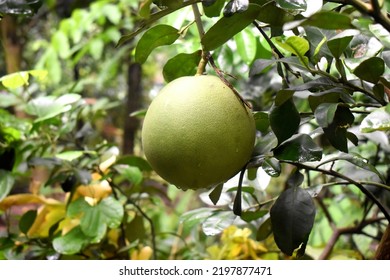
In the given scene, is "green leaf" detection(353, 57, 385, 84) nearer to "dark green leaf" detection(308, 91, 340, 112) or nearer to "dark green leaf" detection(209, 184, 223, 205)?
"dark green leaf" detection(308, 91, 340, 112)

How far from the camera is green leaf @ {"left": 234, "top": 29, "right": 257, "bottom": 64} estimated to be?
0.91 meters

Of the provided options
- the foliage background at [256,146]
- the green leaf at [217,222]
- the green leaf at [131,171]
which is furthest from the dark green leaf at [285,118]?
the green leaf at [131,171]

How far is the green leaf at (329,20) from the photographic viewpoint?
0.38m

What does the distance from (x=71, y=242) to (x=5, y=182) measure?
0.42 feet

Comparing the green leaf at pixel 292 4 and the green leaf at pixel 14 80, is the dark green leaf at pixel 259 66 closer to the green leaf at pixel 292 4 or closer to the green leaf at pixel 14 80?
the green leaf at pixel 292 4

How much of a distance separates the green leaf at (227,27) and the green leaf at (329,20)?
0.07 meters

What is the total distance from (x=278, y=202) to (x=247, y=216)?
0.57ft

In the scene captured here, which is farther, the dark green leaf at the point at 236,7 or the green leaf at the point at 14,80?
the green leaf at the point at 14,80

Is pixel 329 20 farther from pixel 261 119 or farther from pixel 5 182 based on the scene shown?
pixel 5 182

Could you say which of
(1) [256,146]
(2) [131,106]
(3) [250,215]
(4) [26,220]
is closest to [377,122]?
(1) [256,146]

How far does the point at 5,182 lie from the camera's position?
0.78 metres
